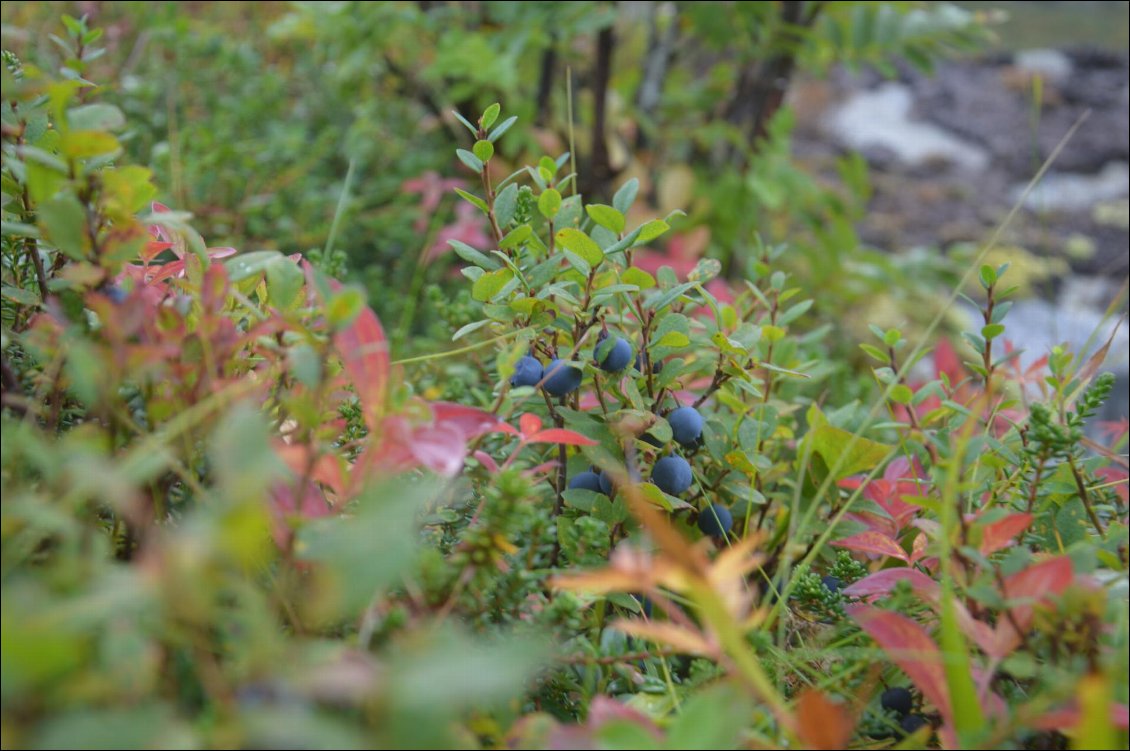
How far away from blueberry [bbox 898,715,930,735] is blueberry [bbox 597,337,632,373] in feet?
0.93

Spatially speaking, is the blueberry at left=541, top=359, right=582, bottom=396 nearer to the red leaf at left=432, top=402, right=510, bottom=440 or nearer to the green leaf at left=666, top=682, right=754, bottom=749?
the red leaf at left=432, top=402, right=510, bottom=440

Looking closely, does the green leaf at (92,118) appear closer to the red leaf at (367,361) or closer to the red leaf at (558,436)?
the red leaf at (367,361)

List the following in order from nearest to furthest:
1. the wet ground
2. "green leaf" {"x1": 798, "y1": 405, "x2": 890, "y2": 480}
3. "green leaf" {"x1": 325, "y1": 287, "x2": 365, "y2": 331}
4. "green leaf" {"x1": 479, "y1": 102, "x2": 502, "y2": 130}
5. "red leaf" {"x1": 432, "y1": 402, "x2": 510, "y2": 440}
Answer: "green leaf" {"x1": 325, "y1": 287, "x2": 365, "y2": 331} → "red leaf" {"x1": 432, "y1": 402, "x2": 510, "y2": 440} → "green leaf" {"x1": 479, "y1": 102, "x2": 502, "y2": 130} → "green leaf" {"x1": 798, "y1": 405, "x2": 890, "y2": 480} → the wet ground

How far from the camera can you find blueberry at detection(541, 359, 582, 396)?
0.60 metres

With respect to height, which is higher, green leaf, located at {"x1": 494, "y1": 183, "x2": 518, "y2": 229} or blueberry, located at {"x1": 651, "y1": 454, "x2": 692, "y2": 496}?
green leaf, located at {"x1": 494, "y1": 183, "x2": 518, "y2": 229}

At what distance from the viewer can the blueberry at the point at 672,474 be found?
0.64 m

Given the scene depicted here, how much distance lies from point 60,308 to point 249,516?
292mm

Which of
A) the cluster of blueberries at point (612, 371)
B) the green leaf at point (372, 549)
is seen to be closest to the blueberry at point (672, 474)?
the cluster of blueberries at point (612, 371)

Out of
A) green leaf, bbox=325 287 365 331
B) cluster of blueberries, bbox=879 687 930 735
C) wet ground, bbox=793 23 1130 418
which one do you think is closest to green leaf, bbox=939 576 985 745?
cluster of blueberries, bbox=879 687 930 735

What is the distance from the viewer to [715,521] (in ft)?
2.30

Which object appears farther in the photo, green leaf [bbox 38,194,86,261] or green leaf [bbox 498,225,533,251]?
green leaf [bbox 498,225,533,251]

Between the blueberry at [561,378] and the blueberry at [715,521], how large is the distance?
0.53ft

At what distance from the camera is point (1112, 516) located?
67 centimetres

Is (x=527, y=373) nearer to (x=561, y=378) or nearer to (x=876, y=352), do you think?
(x=561, y=378)
